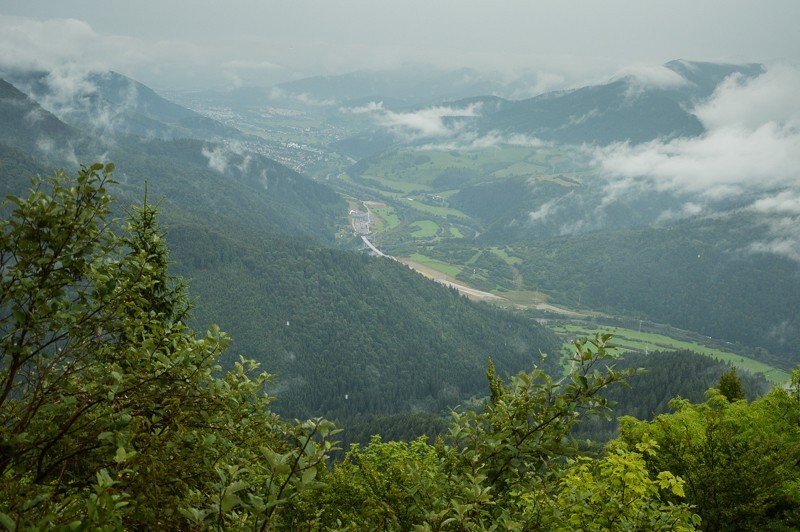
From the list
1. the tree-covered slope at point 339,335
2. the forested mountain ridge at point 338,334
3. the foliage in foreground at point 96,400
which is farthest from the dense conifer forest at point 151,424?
the tree-covered slope at point 339,335

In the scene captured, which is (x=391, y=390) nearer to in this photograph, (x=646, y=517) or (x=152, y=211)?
(x=152, y=211)

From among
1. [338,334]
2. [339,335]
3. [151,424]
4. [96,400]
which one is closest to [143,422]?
[151,424]

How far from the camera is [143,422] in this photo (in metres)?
7.33

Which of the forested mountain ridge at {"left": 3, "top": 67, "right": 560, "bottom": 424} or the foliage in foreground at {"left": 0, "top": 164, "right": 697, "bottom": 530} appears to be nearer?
the foliage in foreground at {"left": 0, "top": 164, "right": 697, "bottom": 530}

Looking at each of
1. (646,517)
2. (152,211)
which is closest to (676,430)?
(646,517)

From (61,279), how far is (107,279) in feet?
1.65

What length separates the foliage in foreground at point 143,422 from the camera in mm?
5762

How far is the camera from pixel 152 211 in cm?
2039

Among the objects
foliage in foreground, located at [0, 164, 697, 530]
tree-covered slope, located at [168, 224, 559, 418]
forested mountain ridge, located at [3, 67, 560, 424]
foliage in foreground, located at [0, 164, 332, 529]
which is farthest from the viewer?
tree-covered slope, located at [168, 224, 559, 418]

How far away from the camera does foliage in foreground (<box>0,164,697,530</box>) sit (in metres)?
5.76

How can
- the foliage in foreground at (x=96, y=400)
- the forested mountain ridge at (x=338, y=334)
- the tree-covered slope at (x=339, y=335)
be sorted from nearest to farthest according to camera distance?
the foliage in foreground at (x=96, y=400)
the forested mountain ridge at (x=338, y=334)
the tree-covered slope at (x=339, y=335)

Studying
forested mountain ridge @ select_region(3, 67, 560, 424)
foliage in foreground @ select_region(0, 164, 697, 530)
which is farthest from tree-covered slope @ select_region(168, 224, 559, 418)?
foliage in foreground @ select_region(0, 164, 697, 530)

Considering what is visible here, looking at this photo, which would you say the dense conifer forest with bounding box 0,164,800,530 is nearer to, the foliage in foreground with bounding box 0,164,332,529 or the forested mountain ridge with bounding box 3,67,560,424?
the foliage in foreground with bounding box 0,164,332,529

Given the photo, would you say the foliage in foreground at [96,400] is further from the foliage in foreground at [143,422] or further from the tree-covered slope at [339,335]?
the tree-covered slope at [339,335]
